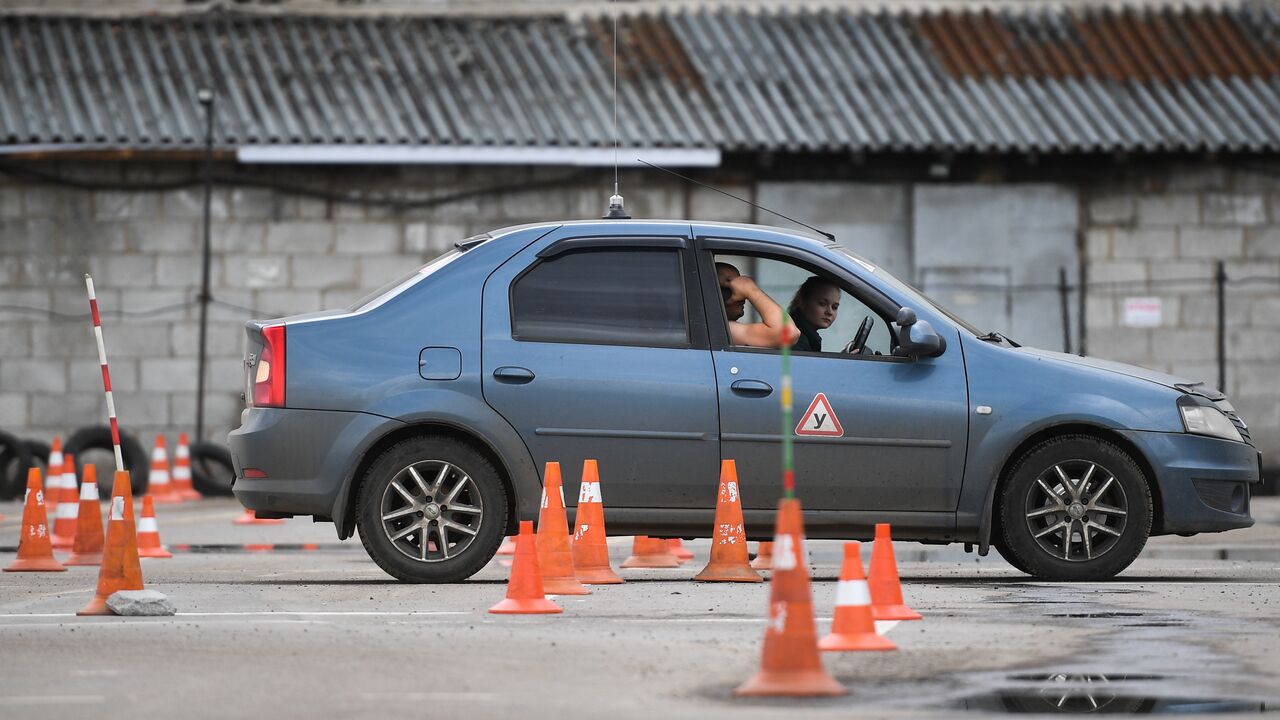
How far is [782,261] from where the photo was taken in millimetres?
10141


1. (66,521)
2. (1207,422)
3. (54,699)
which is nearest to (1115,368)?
(1207,422)

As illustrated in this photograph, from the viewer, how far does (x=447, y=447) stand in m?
9.99

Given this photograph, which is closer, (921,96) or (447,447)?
(447,447)

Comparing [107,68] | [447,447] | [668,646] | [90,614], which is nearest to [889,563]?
[668,646]

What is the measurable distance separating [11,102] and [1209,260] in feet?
38.8

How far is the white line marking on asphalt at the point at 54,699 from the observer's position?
6.55 m

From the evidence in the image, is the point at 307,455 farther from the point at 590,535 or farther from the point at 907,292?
the point at 907,292

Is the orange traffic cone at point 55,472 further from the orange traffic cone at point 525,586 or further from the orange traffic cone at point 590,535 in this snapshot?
the orange traffic cone at point 525,586

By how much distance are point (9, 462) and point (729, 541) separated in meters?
11.4

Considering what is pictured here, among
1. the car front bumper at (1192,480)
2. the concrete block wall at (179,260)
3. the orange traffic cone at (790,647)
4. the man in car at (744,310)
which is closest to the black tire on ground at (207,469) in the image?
the concrete block wall at (179,260)

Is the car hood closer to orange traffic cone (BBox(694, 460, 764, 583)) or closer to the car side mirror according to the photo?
the car side mirror

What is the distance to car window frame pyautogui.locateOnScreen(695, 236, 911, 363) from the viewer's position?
398 inches

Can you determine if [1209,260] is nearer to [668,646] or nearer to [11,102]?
[11,102]

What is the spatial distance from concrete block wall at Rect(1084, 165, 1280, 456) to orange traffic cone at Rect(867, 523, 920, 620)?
42.3 feet
